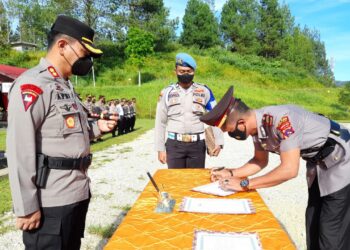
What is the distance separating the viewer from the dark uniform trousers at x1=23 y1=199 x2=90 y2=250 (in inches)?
78.0

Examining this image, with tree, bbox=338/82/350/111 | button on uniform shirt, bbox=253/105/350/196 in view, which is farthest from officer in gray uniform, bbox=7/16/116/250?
tree, bbox=338/82/350/111

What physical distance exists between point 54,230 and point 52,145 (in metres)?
0.48

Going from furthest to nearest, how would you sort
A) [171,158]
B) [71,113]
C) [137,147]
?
1. [137,147]
2. [171,158]
3. [71,113]

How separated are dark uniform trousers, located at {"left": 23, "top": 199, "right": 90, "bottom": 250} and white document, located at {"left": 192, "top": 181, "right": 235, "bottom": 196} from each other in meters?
0.90

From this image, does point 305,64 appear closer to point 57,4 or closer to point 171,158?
point 57,4

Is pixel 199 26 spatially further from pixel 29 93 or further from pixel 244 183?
pixel 29 93

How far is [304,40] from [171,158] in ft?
172

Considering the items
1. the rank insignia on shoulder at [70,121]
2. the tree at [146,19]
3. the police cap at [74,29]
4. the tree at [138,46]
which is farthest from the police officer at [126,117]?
the tree at [146,19]

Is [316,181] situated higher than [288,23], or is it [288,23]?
[288,23]

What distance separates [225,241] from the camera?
1.72m

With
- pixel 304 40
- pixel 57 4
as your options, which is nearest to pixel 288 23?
pixel 304 40

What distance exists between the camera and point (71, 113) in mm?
2100

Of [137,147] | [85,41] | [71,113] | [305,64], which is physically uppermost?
A: [305,64]

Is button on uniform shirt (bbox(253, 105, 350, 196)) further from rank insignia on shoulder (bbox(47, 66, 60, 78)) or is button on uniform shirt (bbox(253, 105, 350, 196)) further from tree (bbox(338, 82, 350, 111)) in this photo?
tree (bbox(338, 82, 350, 111))
